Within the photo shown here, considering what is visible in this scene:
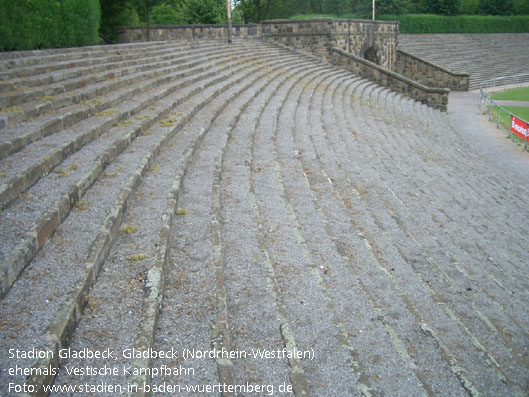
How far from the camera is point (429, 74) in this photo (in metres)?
34.4

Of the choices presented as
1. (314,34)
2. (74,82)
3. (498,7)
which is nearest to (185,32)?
(314,34)

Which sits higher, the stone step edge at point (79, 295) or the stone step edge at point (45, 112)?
the stone step edge at point (45, 112)

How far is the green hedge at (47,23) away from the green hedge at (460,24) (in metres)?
34.8

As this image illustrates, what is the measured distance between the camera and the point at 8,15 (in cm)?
1279

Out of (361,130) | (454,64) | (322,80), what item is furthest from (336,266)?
(454,64)

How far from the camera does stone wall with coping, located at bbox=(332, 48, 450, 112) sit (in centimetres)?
2494

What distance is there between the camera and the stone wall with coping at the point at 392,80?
24.9 meters

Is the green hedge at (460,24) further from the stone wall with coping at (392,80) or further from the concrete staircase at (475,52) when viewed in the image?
the stone wall with coping at (392,80)

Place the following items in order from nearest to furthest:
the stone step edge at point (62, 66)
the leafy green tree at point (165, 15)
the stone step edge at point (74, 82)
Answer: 1. the stone step edge at point (74, 82)
2. the stone step edge at point (62, 66)
3. the leafy green tree at point (165, 15)

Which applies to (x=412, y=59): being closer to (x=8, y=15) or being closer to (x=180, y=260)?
(x=8, y=15)

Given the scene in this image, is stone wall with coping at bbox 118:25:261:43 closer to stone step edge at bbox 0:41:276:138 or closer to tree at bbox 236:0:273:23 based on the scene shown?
stone step edge at bbox 0:41:276:138

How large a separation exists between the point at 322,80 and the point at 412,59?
17.1 m

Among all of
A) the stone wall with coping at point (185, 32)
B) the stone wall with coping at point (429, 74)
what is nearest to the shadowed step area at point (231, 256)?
the stone wall with coping at point (185, 32)

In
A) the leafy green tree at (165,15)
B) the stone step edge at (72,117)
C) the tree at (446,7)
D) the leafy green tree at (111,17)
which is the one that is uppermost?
the tree at (446,7)
